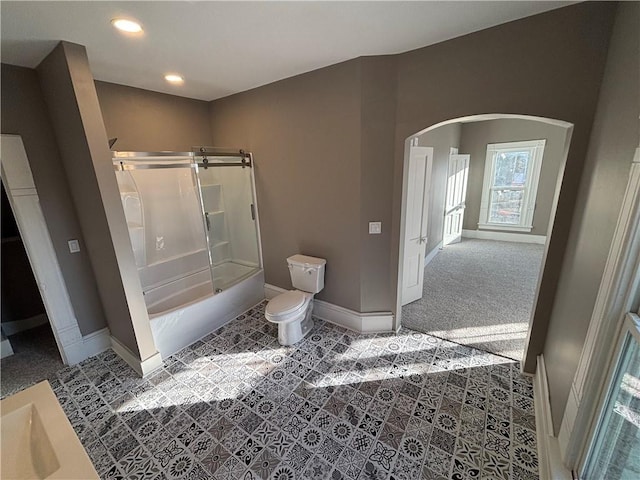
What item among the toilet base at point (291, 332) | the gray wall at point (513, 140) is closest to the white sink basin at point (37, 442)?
the toilet base at point (291, 332)

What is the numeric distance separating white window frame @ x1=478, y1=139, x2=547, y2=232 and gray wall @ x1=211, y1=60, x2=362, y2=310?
16.3ft

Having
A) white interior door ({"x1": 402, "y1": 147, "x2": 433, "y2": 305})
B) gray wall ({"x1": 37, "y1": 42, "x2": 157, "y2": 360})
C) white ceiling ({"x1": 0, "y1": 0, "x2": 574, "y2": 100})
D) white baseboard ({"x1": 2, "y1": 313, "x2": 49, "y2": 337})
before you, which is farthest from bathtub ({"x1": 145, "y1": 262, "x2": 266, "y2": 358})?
white ceiling ({"x1": 0, "y1": 0, "x2": 574, "y2": 100})

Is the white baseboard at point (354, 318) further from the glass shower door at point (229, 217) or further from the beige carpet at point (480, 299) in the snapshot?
the glass shower door at point (229, 217)

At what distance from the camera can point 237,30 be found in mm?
1747

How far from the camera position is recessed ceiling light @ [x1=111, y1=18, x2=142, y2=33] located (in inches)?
63.1

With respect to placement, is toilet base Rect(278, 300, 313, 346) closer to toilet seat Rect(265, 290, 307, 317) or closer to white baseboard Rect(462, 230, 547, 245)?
toilet seat Rect(265, 290, 307, 317)

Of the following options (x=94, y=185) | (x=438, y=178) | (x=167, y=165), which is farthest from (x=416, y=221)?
(x=94, y=185)

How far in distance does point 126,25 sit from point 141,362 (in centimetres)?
248

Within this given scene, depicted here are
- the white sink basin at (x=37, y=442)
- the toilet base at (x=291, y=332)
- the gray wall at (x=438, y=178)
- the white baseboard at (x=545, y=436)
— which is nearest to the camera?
the white sink basin at (x=37, y=442)

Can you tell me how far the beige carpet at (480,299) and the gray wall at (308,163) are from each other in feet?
3.35

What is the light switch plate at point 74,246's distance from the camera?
2414mm

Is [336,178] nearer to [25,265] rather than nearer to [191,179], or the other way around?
[191,179]

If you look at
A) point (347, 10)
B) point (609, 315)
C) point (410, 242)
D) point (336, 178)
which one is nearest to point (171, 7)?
point (347, 10)

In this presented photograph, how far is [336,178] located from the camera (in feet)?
8.59
